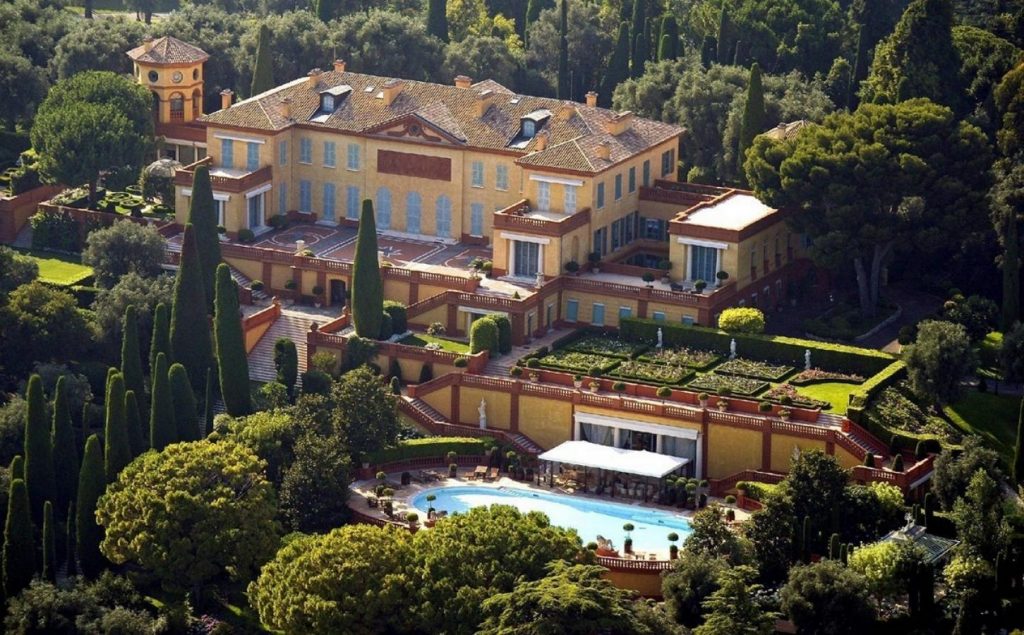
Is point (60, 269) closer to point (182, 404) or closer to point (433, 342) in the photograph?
point (182, 404)

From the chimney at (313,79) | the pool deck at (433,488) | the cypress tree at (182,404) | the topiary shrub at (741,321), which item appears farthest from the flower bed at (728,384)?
the chimney at (313,79)

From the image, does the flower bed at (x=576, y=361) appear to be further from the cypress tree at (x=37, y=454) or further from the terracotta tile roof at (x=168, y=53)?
the terracotta tile roof at (x=168, y=53)

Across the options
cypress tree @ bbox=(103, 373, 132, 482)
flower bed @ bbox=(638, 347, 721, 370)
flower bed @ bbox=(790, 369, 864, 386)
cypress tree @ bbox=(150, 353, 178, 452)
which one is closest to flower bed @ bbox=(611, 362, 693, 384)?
flower bed @ bbox=(638, 347, 721, 370)

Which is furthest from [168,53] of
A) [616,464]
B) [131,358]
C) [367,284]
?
[616,464]

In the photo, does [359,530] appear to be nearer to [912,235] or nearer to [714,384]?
[714,384]

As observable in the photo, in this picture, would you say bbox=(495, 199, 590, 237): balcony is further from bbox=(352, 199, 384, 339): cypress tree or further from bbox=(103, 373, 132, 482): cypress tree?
bbox=(103, 373, 132, 482): cypress tree

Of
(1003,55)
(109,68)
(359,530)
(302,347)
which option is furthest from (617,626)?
(109,68)

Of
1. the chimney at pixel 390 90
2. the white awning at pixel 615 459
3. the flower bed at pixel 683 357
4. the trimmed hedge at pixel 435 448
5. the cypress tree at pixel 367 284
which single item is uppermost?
the chimney at pixel 390 90

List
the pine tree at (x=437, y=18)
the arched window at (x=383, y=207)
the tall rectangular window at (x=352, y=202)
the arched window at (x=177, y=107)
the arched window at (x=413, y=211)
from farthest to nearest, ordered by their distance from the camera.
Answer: the pine tree at (x=437, y=18) < the arched window at (x=177, y=107) < the tall rectangular window at (x=352, y=202) < the arched window at (x=383, y=207) < the arched window at (x=413, y=211)
